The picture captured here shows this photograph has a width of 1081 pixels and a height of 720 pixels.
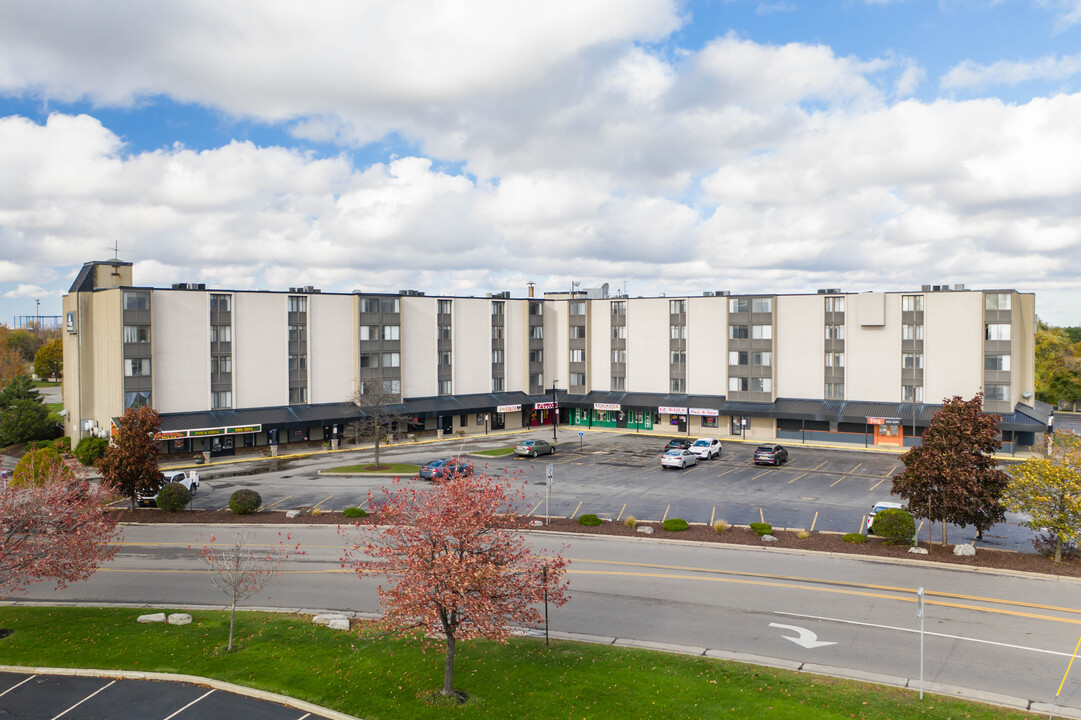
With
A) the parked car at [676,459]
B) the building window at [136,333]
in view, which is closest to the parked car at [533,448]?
the parked car at [676,459]

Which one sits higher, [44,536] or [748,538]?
[44,536]

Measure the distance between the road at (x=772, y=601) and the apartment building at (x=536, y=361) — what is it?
1125 inches

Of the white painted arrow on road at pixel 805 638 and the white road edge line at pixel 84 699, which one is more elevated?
the white painted arrow on road at pixel 805 638

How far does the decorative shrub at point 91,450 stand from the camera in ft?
160

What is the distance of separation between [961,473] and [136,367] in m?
53.3

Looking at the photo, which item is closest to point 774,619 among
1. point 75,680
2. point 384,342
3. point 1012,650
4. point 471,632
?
point 1012,650

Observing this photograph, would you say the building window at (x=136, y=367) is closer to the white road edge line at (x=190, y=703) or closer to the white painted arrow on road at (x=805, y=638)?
the white road edge line at (x=190, y=703)

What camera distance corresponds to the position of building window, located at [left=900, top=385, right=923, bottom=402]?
194 ft

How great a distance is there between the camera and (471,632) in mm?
15727

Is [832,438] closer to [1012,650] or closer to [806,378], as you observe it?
[806,378]

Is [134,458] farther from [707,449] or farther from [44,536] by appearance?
[707,449]

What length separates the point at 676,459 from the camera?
4956 centimetres

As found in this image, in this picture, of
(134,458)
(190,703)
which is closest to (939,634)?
(190,703)

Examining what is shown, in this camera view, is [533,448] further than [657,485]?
Yes
